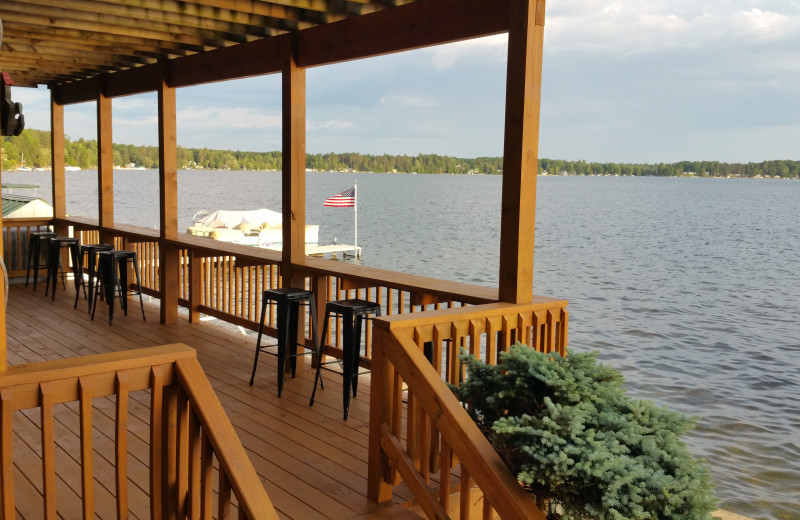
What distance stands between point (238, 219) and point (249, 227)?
119cm

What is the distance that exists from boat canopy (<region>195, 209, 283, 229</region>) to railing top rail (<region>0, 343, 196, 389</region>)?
24558 mm

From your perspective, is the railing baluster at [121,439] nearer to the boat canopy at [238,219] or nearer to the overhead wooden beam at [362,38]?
the overhead wooden beam at [362,38]

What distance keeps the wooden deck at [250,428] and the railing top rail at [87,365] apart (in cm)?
99

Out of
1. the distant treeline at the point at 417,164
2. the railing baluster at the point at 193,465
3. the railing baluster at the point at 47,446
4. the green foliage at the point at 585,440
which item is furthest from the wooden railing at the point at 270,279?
the distant treeline at the point at 417,164

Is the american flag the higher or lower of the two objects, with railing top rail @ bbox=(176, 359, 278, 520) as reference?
higher

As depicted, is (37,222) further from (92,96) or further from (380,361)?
(380,361)

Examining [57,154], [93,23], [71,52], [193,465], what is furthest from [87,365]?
[57,154]

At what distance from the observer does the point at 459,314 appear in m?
3.38

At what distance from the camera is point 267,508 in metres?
2.18

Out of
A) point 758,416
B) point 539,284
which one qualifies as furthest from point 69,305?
point 539,284

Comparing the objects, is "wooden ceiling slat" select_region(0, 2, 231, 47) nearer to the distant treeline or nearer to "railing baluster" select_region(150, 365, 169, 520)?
"railing baluster" select_region(150, 365, 169, 520)

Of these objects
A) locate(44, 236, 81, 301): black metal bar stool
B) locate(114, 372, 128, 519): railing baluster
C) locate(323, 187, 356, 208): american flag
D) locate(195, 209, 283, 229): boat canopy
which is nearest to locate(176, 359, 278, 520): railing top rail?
locate(114, 372, 128, 519): railing baluster

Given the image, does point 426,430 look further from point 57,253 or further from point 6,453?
point 57,253

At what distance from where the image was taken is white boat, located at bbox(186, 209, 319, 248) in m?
23.4
